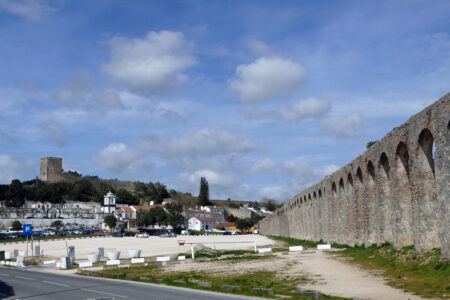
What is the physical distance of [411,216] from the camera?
1958 centimetres

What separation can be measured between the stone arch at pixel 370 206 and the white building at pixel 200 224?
340 feet

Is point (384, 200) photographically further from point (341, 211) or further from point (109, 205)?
point (109, 205)

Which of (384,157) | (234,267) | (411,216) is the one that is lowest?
(234,267)

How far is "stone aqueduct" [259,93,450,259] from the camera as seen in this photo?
15469mm

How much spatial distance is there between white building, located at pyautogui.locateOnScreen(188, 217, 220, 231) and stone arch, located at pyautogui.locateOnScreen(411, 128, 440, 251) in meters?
112

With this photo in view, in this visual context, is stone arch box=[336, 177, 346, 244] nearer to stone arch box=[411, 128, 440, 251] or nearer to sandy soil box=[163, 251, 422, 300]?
sandy soil box=[163, 251, 422, 300]

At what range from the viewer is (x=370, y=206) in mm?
25250

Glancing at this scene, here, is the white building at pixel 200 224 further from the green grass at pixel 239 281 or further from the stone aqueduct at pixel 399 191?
the green grass at pixel 239 281

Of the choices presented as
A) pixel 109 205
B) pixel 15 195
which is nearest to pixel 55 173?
pixel 15 195

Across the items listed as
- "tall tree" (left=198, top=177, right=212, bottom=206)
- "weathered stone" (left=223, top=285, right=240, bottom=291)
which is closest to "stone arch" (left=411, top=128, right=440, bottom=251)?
"weathered stone" (left=223, top=285, right=240, bottom=291)

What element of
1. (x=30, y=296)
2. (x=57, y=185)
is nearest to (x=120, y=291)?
(x=30, y=296)

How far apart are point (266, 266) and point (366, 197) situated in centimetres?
840

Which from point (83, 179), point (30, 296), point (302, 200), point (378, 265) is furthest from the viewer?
point (83, 179)

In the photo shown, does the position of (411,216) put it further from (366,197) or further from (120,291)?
(120,291)
